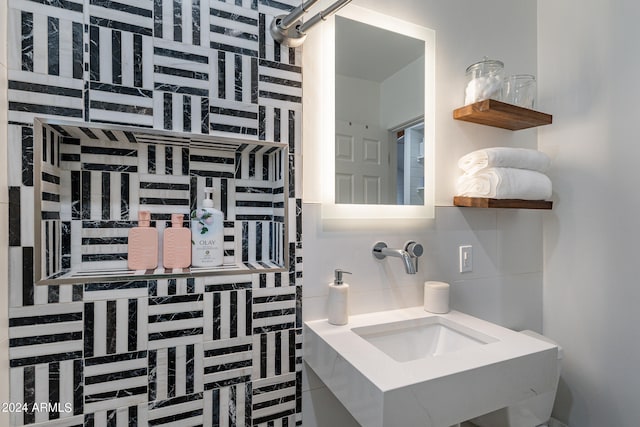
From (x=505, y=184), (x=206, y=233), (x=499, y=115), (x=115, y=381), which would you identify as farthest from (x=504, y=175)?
(x=115, y=381)

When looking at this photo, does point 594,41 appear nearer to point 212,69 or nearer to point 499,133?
point 499,133

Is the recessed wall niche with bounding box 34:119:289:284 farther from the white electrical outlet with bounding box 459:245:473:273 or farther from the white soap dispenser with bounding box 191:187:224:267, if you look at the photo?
the white electrical outlet with bounding box 459:245:473:273

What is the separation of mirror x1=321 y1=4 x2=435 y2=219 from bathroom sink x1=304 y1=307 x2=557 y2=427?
39 centimetres

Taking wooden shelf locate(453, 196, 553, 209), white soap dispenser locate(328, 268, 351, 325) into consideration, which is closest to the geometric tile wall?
white soap dispenser locate(328, 268, 351, 325)

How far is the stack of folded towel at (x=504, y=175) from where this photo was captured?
1157mm

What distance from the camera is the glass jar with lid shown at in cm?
123

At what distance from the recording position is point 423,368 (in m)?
0.74

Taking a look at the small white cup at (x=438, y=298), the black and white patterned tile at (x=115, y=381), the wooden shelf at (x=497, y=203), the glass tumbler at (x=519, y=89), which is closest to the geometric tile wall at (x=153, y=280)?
the black and white patterned tile at (x=115, y=381)

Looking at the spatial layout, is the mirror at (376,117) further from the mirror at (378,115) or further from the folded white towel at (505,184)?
the folded white towel at (505,184)

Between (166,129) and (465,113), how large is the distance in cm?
105

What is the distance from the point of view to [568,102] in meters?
1.42

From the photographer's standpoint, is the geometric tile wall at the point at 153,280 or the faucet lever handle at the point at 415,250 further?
the faucet lever handle at the point at 415,250

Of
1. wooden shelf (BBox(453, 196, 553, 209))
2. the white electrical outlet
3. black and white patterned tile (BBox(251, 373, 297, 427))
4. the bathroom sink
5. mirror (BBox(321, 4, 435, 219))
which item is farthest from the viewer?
the white electrical outlet

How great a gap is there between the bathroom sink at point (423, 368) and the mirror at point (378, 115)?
1.42ft
